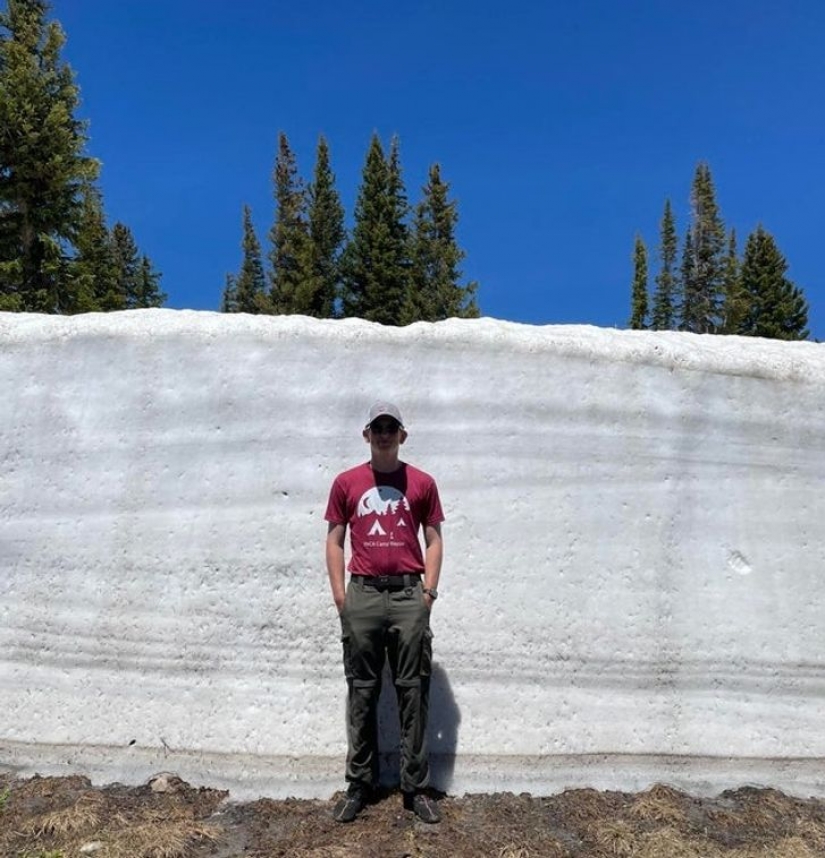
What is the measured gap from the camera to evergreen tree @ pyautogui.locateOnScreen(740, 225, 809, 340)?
3503 cm

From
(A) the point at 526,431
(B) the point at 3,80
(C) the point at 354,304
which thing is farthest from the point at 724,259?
(A) the point at 526,431

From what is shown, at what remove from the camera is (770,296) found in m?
35.0

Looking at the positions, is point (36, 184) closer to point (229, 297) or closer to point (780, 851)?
point (780, 851)

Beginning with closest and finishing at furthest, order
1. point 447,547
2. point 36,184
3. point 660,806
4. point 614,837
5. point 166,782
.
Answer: point 614,837 < point 660,806 < point 166,782 < point 447,547 < point 36,184

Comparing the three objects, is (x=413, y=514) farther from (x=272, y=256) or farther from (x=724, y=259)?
(x=724, y=259)

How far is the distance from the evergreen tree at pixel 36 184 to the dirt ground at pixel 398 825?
40.5 ft

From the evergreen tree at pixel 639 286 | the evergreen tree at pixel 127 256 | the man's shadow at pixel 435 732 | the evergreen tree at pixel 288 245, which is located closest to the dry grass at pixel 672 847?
the man's shadow at pixel 435 732

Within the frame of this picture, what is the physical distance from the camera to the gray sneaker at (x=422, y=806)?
11.9ft

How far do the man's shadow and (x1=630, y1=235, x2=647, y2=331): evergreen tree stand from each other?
169ft

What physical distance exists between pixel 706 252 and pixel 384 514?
45.5 metres

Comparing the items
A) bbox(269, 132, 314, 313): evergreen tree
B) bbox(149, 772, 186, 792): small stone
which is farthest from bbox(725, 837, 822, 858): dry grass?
bbox(269, 132, 314, 313): evergreen tree

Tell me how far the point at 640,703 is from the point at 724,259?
44901 mm

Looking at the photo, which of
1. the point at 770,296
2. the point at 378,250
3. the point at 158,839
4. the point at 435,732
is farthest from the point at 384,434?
the point at 770,296

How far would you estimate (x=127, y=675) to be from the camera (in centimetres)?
425
